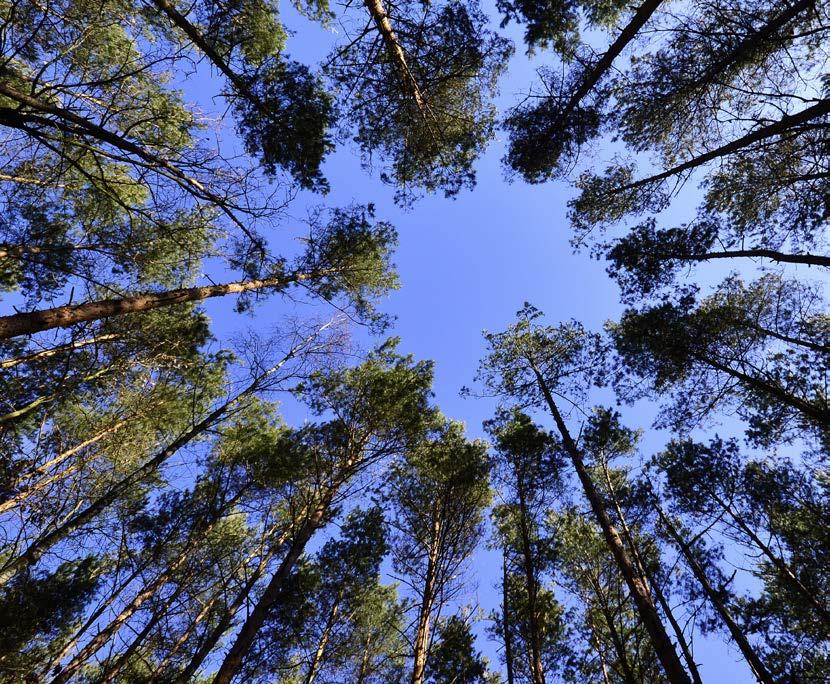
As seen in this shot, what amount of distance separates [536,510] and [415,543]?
326cm

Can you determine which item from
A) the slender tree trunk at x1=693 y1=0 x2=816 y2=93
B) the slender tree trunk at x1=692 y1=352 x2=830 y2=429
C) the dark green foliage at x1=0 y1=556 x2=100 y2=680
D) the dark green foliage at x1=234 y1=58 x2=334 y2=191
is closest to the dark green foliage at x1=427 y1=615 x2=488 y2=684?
the dark green foliage at x1=0 y1=556 x2=100 y2=680

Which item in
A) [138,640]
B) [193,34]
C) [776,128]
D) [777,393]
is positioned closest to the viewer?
[193,34]

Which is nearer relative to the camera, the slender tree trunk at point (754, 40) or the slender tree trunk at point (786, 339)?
the slender tree trunk at point (754, 40)

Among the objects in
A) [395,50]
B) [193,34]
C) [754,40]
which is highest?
[395,50]

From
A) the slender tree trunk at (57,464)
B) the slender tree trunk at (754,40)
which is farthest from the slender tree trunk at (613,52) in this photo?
the slender tree trunk at (57,464)

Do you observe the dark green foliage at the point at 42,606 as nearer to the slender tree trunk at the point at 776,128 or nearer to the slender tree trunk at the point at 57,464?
the slender tree trunk at the point at 57,464

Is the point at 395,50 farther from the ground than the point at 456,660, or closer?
farther from the ground

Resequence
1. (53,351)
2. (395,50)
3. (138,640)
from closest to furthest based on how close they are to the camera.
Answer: (53,351)
(138,640)
(395,50)

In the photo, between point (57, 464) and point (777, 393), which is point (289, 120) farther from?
point (777, 393)

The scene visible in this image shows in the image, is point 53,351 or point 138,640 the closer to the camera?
point 53,351

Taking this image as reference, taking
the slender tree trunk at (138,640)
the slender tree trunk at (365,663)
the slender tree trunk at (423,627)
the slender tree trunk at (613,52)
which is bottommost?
the slender tree trunk at (138,640)

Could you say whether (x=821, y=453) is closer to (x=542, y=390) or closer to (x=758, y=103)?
(x=542, y=390)

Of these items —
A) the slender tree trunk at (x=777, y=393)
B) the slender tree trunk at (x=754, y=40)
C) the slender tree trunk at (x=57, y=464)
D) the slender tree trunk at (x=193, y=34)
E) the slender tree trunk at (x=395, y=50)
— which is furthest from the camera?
the slender tree trunk at (x=777, y=393)

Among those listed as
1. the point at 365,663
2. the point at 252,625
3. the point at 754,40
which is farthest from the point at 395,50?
the point at 365,663
